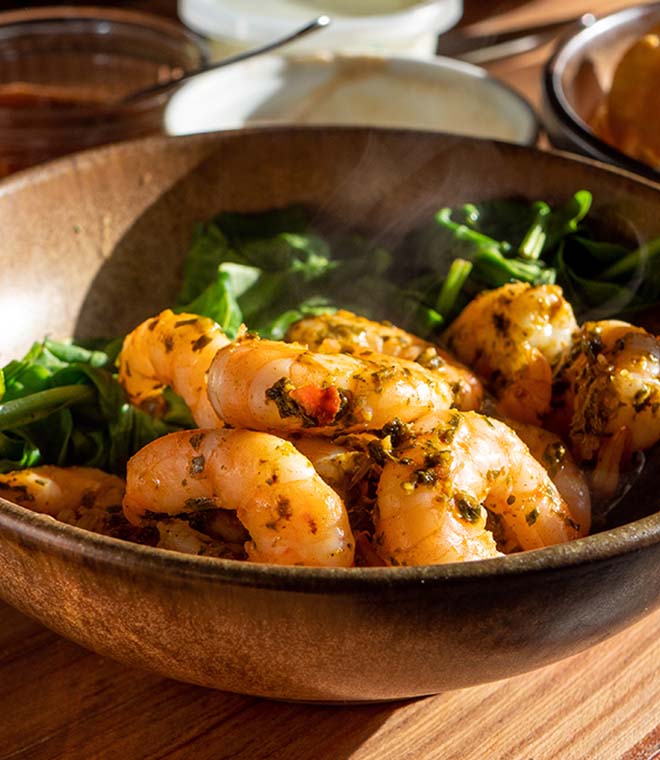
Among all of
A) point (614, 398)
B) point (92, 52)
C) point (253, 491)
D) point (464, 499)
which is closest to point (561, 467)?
point (614, 398)

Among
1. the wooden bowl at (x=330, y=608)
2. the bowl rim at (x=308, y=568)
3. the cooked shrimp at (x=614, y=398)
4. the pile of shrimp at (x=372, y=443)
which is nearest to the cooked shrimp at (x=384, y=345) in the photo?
the pile of shrimp at (x=372, y=443)

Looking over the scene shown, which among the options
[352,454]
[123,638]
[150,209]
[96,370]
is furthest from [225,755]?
[150,209]

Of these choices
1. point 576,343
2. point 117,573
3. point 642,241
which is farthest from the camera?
point 642,241

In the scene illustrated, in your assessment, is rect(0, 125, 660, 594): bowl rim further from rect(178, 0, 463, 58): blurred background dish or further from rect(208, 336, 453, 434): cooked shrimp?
rect(178, 0, 463, 58): blurred background dish

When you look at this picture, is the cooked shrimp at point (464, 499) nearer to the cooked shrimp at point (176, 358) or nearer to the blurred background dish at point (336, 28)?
the cooked shrimp at point (176, 358)

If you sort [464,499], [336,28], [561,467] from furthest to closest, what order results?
[336,28] → [561,467] → [464,499]

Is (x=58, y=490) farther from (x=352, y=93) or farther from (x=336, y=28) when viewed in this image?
(x=336, y=28)

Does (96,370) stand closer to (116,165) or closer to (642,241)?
(116,165)
